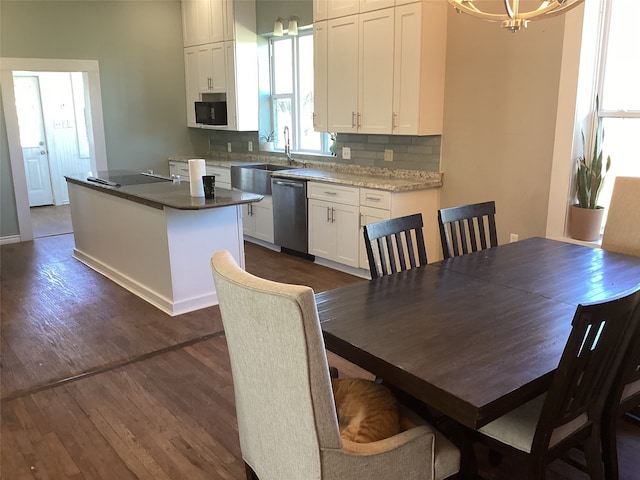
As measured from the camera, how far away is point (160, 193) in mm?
3928

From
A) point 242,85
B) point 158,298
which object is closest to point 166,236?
point 158,298

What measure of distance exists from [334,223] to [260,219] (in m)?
1.26

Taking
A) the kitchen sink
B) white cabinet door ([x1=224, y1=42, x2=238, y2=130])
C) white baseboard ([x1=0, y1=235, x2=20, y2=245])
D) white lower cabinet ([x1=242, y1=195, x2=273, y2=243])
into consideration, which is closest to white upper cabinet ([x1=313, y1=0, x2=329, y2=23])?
white cabinet door ([x1=224, y1=42, x2=238, y2=130])

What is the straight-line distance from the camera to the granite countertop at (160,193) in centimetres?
357

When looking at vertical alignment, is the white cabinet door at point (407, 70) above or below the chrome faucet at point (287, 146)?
above

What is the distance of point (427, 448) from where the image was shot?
149cm

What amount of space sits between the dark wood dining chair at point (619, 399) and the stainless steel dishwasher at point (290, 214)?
3.47 metres

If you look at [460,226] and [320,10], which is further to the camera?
[320,10]

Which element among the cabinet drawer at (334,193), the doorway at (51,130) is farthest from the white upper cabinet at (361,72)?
the doorway at (51,130)

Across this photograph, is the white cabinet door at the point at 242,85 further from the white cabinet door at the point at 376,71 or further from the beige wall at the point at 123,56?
the white cabinet door at the point at 376,71

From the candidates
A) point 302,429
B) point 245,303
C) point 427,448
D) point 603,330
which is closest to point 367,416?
point 427,448

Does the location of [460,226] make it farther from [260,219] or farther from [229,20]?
[229,20]

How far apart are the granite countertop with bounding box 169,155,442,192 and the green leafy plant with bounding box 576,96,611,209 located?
46.4 inches

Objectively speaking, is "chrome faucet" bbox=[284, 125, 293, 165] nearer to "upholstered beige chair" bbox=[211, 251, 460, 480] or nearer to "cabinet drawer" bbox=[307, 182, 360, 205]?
"cabinet drawer" bbox=[307, 182, 360, 205]
